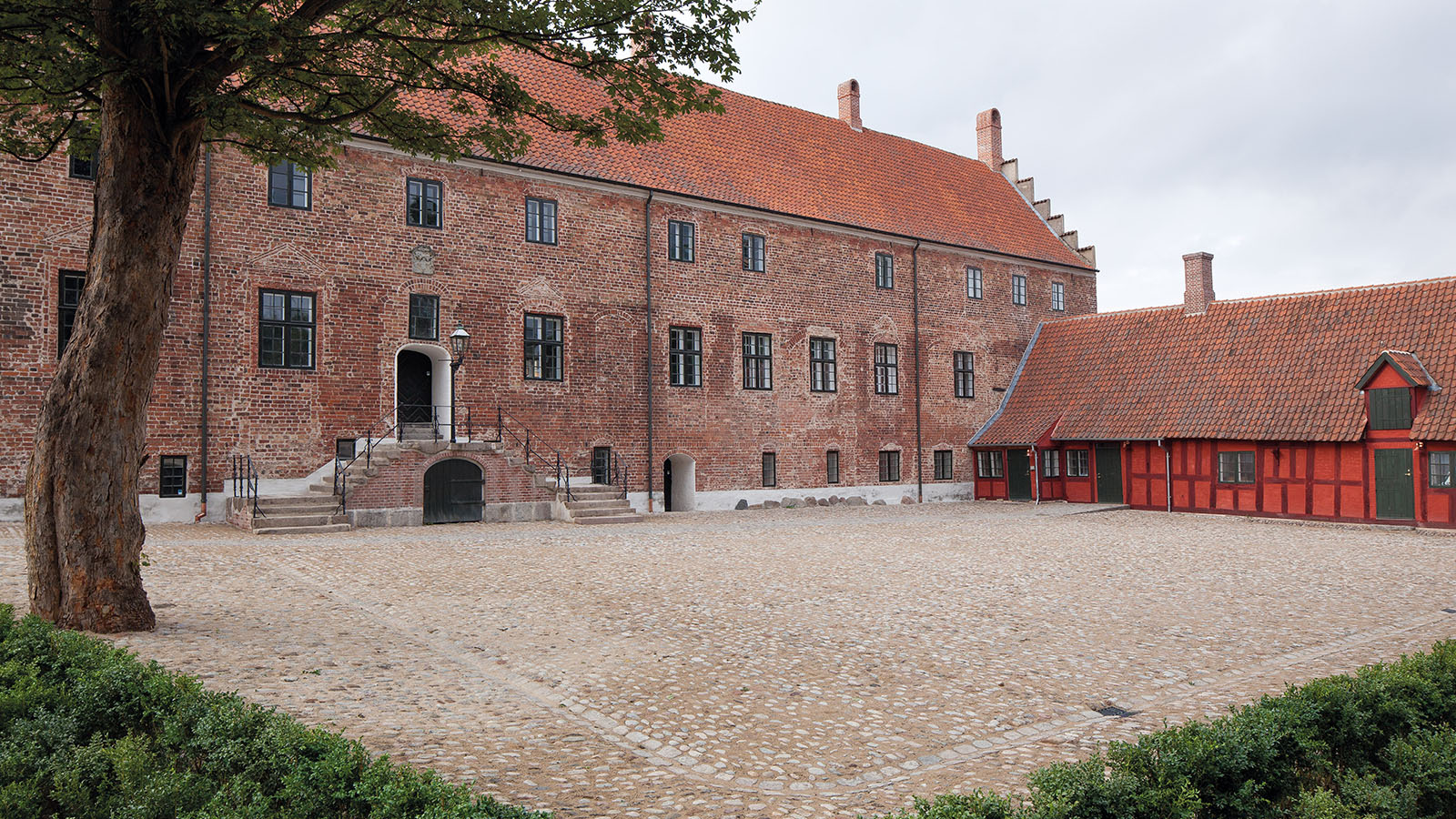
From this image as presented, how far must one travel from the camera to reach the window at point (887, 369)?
1017 inches

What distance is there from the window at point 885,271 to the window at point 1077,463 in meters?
6.91

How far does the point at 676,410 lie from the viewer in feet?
71.3

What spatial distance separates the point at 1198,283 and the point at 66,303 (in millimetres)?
26092

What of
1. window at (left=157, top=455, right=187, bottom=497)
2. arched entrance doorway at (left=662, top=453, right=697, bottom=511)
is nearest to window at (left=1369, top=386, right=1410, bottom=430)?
arched entrance doorway at (left=662, top=453, right=697, bottom=511)

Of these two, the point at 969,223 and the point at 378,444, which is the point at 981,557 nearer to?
the point at 378,444

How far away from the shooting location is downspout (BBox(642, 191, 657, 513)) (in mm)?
21203

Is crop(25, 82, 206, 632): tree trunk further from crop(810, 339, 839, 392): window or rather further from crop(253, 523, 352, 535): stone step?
crop(810, 339, 839, 392): window

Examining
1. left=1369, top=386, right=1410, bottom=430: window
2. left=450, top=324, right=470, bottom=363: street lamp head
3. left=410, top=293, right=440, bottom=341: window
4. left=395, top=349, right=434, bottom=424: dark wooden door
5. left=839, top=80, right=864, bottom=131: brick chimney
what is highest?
left=839, top=80, right=864, bottom=131: brick chimney

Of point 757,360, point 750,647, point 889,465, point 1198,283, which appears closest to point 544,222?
point 757,360

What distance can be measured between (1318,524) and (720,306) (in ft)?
46.4

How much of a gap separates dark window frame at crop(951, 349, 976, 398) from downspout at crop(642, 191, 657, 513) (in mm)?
10587

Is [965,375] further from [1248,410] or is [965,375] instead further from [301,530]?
[301,530]

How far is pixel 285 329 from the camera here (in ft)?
55.8

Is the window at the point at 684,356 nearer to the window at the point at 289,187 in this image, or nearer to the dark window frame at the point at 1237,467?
the window at the point at 289,187
